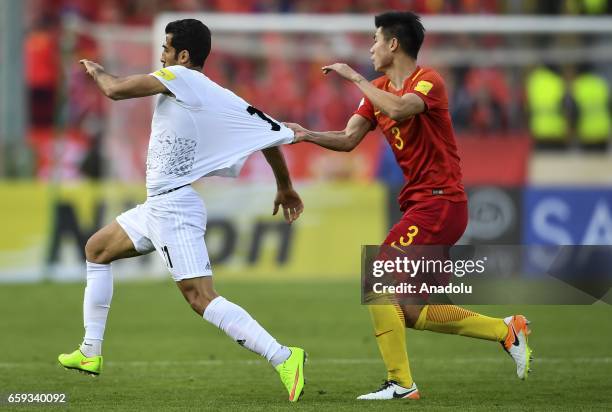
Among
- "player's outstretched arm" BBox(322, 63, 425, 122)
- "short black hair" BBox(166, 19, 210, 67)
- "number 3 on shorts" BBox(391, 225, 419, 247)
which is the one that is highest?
"short black hair" BBox(166, 19, 210, 67)

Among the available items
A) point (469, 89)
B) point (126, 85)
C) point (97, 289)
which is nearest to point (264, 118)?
point (126, 85)

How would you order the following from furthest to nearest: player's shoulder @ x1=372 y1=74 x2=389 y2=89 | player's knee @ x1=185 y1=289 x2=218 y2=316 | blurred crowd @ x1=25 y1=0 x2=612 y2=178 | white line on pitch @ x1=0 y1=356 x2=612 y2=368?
blurred crowd @ x1=25 y1=0 x2=612 y2=178, white line on pitch @ x1=0 y1=356 x2=612 y2=368, player's shoulder @ x1=372 y1=74 x2=389 y2=89, player's knee @ x1=185 y1=289 x2=218 y2=316

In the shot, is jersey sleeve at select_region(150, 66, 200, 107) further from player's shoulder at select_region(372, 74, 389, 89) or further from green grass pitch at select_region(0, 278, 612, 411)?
green grass pitch at select_region(0, 278, 612, 411)

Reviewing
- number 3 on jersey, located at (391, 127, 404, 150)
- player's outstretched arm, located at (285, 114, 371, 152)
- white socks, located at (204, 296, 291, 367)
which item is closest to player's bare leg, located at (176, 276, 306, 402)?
white socks, located at (204, 296, 291, 367)

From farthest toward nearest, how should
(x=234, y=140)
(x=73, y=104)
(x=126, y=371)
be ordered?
(x=73, y=104)
(x=126, y=371)
(x=234, y=140)

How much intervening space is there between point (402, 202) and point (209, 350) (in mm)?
3284

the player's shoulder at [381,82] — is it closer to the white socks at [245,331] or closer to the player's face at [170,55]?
the player's face at [170,55]

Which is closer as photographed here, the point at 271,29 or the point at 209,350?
the point at 209,350

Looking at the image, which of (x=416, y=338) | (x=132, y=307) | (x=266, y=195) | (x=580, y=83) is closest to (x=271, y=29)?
(x=266, y=195)

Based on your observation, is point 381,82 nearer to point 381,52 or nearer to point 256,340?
point 381,52

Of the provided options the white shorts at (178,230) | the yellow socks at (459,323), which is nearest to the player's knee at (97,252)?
the white shorts at (178,230)

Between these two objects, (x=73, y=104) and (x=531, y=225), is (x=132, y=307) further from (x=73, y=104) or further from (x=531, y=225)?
(x=73, y=104)

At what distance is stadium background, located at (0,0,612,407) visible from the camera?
1662cm

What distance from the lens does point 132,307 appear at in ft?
46.6
